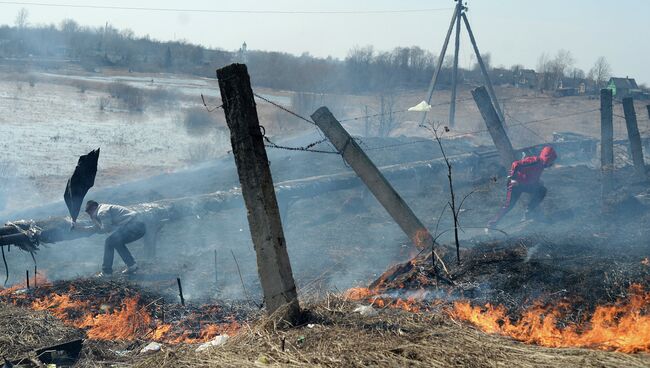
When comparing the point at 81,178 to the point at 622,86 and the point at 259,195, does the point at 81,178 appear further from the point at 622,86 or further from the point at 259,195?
the point at 622,86

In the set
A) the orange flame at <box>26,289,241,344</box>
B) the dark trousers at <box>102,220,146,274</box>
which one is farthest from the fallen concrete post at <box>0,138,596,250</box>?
the orange flame at <box>26,289,241,344</box>

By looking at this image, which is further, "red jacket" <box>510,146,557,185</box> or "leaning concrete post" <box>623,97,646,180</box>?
"leaning concrete post" <box>623,97,646,180</box>

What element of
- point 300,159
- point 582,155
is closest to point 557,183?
point 582,155

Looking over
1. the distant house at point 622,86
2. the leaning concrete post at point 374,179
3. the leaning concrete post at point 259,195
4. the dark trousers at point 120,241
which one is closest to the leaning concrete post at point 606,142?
the leaning concrete post at point 374,179

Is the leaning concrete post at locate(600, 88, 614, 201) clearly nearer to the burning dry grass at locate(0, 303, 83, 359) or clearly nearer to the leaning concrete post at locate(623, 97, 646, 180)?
the leaning concrete post at locate(623, 97, 646, 180)

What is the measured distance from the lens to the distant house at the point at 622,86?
133 ft

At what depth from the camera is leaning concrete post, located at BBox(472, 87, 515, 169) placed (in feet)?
48.3

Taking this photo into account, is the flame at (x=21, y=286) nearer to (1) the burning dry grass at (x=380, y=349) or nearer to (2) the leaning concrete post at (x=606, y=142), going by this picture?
(1) the burning dry grass at (x=380, y=349)

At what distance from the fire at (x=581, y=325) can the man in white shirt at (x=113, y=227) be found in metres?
6.31

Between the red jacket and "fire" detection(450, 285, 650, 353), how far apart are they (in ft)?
22.4

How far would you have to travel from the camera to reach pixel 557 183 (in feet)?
57.6

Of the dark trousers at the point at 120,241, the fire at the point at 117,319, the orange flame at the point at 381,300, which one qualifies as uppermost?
the orange flame at the point at 381,300

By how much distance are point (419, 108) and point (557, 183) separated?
24.1ft

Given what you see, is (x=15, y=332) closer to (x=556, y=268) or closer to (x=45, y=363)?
(x=45, y=363)
